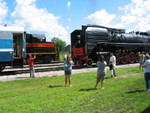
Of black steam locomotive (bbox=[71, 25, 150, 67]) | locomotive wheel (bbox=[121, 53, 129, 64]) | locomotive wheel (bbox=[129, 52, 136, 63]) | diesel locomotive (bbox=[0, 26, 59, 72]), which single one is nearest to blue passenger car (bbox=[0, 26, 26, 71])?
diesel locomotive (bbox=[0, 26, 59, 72])

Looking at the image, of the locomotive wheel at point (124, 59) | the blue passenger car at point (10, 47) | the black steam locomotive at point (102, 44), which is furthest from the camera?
the locomotive wheel at point (124, 59)

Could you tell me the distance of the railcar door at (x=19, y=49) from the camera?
61.8 ft

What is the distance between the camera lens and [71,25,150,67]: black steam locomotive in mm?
22797

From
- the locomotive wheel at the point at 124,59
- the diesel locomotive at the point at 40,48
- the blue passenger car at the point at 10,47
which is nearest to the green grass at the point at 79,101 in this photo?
the blue passenger car at the point at 10,47

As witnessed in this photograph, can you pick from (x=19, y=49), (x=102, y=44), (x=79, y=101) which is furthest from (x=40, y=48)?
(x=79, y=101)

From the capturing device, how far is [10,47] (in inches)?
715

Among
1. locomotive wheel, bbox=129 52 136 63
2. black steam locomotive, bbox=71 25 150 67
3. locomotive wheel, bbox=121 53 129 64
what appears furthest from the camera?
locomotive wheel, bbox=129 52 136 63

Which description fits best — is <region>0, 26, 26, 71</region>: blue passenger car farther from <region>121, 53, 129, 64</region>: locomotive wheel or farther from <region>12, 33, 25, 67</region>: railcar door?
<region>121, 53, 129, 64</region>: locomotive wheel

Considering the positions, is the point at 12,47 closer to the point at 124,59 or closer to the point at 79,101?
the point at 79,101

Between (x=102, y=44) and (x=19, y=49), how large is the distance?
8347 mm

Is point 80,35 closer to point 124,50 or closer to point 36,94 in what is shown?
point 124,50

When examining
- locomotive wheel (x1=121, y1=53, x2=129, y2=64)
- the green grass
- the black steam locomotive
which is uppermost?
the black steam locomotive

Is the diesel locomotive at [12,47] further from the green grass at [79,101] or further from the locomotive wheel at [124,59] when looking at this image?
the locomotive wheel at [124,59]

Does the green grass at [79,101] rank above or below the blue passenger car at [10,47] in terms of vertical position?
below
